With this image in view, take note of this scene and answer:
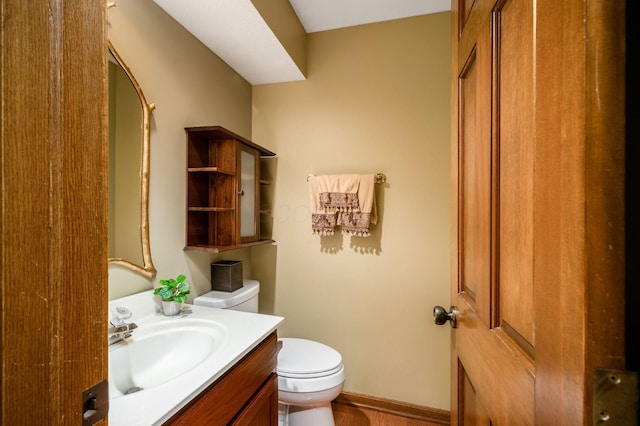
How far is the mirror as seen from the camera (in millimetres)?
1072

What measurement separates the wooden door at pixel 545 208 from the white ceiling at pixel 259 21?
1.14m

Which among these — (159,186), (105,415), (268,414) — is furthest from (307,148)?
(105,415)

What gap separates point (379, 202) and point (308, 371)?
3.51 ft

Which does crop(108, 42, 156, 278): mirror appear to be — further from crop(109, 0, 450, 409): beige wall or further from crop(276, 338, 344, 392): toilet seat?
crop(276, 338, 344, 392): toilet seat

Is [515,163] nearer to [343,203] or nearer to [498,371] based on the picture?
[498,371]

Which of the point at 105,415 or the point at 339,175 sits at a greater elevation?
the point at 339,175

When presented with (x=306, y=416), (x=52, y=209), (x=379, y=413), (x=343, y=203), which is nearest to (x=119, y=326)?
(x=52, y=209)

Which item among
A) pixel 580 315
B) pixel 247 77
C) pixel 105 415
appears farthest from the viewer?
pixel 247 77

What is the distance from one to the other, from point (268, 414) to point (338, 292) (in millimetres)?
931

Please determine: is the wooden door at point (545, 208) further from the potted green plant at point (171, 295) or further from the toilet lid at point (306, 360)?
the potted green plant at point (171, 295)

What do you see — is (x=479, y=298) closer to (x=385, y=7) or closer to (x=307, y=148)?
(x=307, y=148)

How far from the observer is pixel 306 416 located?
1429 millimetres

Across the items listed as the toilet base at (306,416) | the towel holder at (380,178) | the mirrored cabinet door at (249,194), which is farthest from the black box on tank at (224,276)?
the towel holder at (380,178)

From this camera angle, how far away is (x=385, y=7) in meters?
1.72
